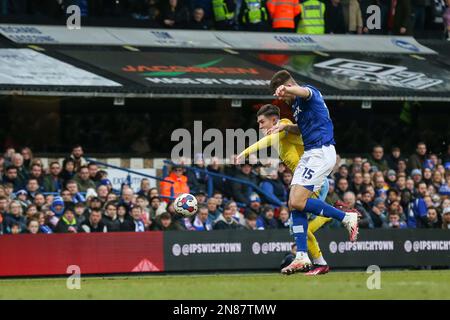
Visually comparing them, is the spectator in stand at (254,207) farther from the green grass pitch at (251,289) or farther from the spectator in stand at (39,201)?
the green grass pitch at (251,289)

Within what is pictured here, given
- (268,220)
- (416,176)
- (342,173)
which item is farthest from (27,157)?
(416,176)

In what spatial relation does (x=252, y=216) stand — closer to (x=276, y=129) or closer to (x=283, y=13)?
(x=283, y=13)

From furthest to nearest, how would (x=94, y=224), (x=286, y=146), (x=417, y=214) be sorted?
(x=417, y=214) < (x=94, y=224) < (x=286, y=146)

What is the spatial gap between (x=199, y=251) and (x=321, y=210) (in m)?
7.43

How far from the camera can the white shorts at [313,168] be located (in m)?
14.7

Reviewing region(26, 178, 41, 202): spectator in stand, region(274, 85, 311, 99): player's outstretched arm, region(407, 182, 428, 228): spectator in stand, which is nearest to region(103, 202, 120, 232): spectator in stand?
region(26, 178, 41, 202): spectator in stand

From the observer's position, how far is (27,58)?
23766 millimetres

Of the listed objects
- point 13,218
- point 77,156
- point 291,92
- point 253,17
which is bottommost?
point 13,218

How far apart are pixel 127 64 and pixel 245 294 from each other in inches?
496

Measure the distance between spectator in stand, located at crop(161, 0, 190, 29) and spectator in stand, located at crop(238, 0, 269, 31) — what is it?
1.24 metres

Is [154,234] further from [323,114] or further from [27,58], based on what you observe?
[323,114]

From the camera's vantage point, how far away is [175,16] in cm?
2711

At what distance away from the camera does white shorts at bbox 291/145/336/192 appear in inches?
577

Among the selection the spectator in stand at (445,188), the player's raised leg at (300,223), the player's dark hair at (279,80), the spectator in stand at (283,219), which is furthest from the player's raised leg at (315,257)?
the spectator in stand at (445,188)
